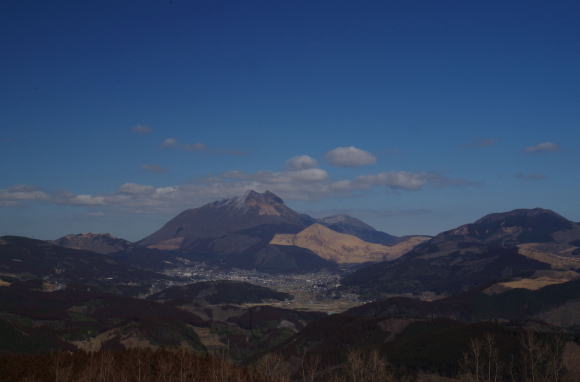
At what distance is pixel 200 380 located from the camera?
137125 mm

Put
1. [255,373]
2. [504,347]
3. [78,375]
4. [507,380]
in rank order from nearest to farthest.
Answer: [78,375] < [255,373] < [507,380] < [504,347]

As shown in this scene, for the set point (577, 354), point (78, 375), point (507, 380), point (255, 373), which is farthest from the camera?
point (577, 354)

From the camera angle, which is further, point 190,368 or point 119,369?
point 119,369

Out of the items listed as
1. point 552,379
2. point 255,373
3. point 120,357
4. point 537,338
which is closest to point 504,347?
point 537,338

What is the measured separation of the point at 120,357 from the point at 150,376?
78.9 feet

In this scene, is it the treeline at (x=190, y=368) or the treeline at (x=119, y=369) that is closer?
the treeline at (x=119, y=369)

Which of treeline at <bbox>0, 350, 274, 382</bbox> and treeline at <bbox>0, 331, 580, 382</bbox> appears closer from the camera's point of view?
treeline at <bbox>0, 350, 274, 382</bbox>

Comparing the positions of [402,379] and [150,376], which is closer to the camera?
[150,376]

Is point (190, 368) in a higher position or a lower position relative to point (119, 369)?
higher

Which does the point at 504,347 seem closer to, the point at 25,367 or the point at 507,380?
the point at 507,380

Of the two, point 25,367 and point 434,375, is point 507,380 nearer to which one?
point 434,375

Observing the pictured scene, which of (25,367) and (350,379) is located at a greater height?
(25,367)

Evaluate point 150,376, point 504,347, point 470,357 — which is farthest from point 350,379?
point 150,376

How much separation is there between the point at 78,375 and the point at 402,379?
346ft
